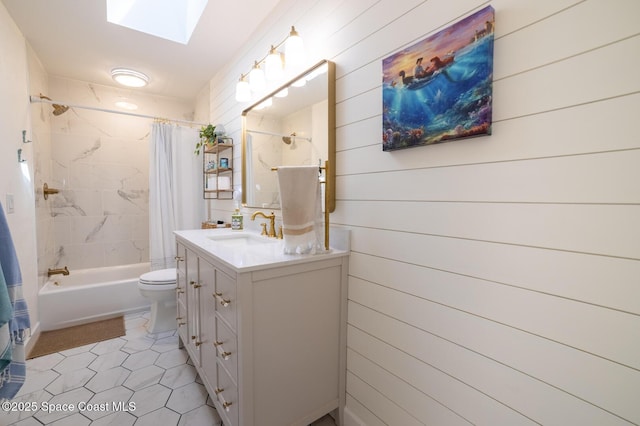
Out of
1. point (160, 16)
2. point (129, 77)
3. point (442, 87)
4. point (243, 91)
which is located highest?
point (160, 16)

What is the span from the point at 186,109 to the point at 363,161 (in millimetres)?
3473

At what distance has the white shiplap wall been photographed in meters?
0.70

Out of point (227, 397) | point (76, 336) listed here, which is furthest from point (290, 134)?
point (76, 336)

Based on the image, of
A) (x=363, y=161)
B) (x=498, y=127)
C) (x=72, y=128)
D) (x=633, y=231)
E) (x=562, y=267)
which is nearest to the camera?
(x=633, y=231)

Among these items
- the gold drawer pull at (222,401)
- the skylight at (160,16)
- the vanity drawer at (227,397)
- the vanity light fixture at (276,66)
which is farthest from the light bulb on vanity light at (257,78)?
the gold drawer pull at (222,401)

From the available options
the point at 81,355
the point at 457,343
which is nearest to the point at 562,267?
the point at 457,343

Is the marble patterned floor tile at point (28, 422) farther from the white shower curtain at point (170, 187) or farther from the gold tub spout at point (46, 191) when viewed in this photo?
the gold tub spout at point (46, 191)

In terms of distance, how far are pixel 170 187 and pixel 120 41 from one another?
1365 mm

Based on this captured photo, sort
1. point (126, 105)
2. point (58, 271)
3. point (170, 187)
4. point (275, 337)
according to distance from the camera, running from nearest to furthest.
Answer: point (275, 337) → point (58, 271) → point (170, 187) → point (126, 105)

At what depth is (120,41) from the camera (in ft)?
8.02

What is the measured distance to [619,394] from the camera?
704 mm

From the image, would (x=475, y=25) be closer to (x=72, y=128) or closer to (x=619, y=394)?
(x=619, y=394)

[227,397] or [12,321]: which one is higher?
[12,321]

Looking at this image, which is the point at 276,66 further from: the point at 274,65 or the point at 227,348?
the point at 227,348
